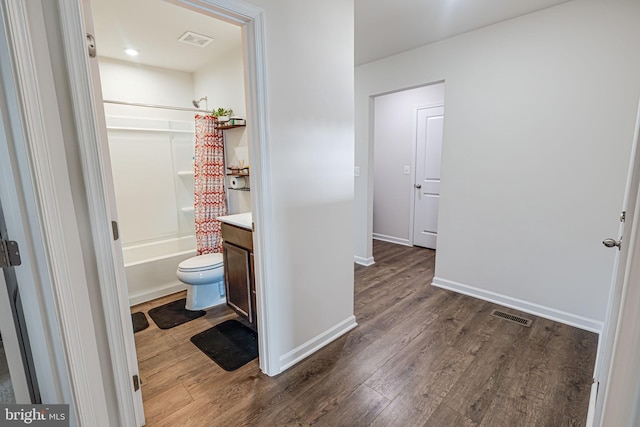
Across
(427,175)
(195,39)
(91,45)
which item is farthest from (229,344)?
(427,175)

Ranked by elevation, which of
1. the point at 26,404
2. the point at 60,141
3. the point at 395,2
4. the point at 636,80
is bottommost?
the point at 26,404

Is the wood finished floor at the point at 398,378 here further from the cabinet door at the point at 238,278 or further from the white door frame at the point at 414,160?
the white door frame at the point at 414,160

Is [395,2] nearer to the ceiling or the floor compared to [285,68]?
nearer to the ceiling

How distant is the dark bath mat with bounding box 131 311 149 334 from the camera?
2340 millimetres

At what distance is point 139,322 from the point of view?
243cm

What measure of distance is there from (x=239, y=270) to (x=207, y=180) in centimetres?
129

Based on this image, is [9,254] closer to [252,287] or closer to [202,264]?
[252,287]

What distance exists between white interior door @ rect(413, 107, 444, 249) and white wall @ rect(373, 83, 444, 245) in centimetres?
9

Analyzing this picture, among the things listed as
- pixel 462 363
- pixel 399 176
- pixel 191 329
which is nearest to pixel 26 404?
pixel 191 329

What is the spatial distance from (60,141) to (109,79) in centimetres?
267

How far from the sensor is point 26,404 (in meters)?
1.08

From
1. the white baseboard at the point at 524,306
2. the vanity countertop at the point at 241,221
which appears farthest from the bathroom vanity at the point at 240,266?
the white baseboard at the point at 524,306

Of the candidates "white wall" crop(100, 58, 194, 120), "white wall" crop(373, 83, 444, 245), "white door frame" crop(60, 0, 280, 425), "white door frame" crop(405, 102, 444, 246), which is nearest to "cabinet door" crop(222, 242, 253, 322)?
"white door frame" crop(60, 0, 280, 425)

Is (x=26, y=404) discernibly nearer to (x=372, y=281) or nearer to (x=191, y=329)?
(x=191, y=329)
